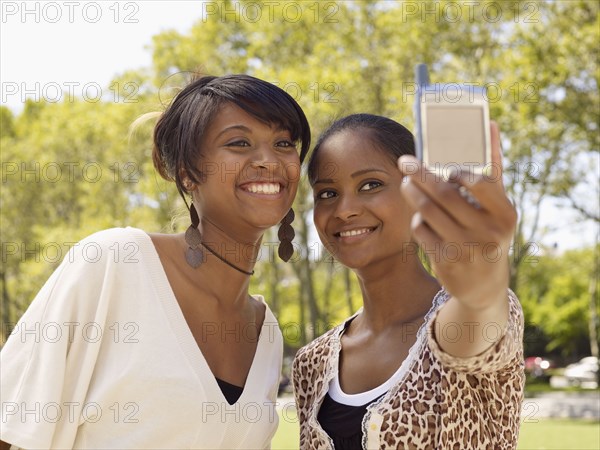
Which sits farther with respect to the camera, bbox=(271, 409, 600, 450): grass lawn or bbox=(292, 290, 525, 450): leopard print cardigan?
bbox=(271, 409, 600, 450): grass lawn

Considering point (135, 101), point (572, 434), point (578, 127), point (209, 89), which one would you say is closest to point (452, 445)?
point (209, 89)

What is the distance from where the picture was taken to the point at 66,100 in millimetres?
27094

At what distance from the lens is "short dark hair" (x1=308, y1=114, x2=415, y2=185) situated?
316 centimetres

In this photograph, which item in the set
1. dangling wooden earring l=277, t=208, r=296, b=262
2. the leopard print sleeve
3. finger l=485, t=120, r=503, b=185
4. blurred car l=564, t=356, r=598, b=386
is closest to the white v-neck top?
dangling wooden earring l=277, t=208, r=296, b=262

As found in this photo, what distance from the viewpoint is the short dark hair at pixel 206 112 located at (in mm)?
3268

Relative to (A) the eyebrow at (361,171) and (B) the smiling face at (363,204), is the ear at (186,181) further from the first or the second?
Answer: (A) the eyebrow at (361,171)

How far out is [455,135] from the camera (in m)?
1.87

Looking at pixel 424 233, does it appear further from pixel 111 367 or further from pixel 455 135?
pixel 111 367

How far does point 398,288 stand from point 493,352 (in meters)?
1.01

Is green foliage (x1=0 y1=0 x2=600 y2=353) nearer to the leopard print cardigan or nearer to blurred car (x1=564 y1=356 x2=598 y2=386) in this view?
the leopard print cardigan

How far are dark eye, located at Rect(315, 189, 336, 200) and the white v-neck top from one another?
74cm

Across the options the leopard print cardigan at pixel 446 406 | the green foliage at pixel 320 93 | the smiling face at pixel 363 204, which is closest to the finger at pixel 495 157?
the leopard print cardigan at pixel 446 406

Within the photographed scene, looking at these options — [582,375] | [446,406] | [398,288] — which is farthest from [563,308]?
[446,406]

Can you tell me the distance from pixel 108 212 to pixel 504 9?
46.5ft
